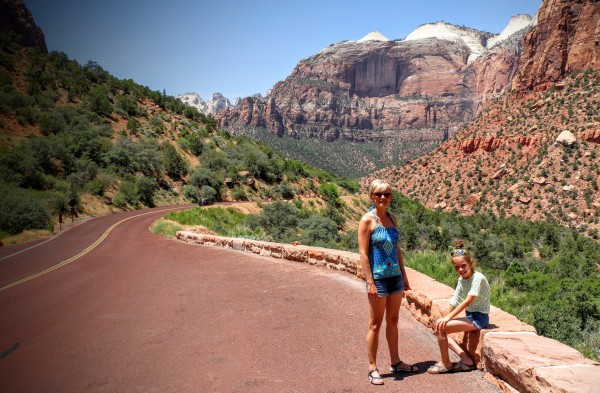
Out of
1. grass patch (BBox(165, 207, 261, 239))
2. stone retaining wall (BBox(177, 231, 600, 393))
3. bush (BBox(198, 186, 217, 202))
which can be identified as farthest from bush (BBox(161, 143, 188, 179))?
stone retaining wall (BBox(177, 231, 600, 393))

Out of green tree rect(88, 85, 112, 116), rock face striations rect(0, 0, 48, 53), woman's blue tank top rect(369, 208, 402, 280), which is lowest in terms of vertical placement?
woman's blue tank top rect(369, 208, 402, 280)

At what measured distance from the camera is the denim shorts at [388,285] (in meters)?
3.69

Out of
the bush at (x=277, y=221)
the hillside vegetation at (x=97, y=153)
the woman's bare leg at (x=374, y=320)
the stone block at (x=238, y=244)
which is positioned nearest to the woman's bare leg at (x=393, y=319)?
the woman's bare leg at (x=374, y=320)

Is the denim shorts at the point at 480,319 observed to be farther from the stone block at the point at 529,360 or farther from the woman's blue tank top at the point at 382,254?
the woman's blue tank top at the point at 382,254

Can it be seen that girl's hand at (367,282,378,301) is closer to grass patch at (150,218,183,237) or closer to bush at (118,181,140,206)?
grass patch at (150,218,183,237)

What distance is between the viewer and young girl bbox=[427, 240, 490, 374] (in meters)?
3.76

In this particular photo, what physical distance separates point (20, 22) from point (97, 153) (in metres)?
38.3

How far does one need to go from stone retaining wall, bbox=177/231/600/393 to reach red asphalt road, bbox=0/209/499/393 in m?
0.24

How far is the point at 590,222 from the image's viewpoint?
38938mm

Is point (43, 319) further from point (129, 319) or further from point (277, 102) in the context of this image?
point (277, 102)

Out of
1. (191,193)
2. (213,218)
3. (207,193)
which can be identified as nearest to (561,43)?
(207,193)

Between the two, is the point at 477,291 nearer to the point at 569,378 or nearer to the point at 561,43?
the point at 569,378

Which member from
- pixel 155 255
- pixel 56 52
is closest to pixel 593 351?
pixel 155 255

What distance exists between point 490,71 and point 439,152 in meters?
136
